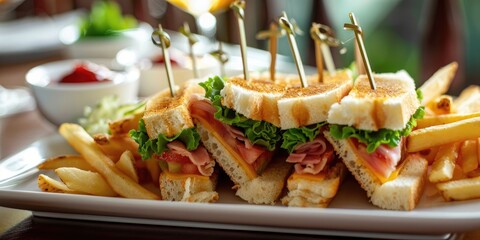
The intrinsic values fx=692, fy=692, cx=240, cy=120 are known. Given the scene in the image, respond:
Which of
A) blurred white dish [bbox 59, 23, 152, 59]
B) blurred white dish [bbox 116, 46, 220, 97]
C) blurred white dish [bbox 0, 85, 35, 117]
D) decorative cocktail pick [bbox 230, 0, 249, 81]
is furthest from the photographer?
blurred white dish [bbox 59, 23, 152, 59]

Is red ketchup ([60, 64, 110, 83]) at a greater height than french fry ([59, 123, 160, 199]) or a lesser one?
lesser

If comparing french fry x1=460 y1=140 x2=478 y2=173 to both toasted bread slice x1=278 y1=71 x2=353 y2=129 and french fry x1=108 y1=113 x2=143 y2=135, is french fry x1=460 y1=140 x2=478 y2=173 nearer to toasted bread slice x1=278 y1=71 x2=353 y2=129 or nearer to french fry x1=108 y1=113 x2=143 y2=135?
toasted bread slice x1=278 y1=71 x2=353 y2=129

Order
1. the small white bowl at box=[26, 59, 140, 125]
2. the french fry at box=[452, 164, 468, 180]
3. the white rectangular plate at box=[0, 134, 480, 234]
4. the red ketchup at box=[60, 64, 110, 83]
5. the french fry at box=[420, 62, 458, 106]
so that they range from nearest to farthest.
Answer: the white rectangular plate at box=[0, 134, 480, 234], the french fry at box=[452, 164, 468, 180], the french fry at box=[420, 62, 458, 106], the small white bowl at box=[26, 59, 140, 125], the red ketchup at box=[60, 64, 110, 83]

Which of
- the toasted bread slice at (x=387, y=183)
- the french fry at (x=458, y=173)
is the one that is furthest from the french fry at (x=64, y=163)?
the french fry at (x=458, y=173)

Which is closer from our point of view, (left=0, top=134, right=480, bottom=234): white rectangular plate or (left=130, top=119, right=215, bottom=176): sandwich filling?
(left=0, top=134, right=480, bottom=234): white rectangular plate

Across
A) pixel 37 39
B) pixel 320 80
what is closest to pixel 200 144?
pixel 320 80

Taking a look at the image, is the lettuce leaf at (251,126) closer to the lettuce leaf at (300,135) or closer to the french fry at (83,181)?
the lettuce leaf at (300,135)

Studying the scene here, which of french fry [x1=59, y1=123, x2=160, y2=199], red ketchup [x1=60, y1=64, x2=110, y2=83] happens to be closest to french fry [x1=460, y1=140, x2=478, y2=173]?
french fry [x1=59, y1=123, x2=160, y2=199]
